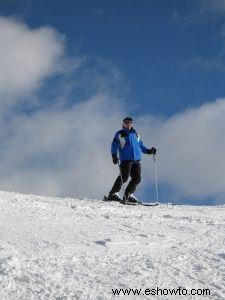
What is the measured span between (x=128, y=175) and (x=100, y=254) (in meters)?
8.17

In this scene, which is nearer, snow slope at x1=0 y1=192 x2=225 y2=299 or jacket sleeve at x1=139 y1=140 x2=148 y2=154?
snow slope at x1=0 y1=192 x2=225 y2=299

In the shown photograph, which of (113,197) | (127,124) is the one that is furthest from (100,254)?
(127,124)

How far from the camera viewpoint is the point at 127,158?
14930 millimetres

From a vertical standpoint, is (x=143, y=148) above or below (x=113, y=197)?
above

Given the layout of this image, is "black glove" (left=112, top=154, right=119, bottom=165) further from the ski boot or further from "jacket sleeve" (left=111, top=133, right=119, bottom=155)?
the ski boot

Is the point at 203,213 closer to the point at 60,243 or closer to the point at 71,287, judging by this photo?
the point at 60,243

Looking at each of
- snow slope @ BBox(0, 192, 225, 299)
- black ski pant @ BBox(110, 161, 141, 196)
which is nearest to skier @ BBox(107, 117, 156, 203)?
black ski pant @ BBox(110, 161, 141, 196)

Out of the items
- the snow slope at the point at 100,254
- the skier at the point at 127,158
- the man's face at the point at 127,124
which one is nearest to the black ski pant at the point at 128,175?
the skier at the point at 127,158

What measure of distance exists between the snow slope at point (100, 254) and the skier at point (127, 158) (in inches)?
186

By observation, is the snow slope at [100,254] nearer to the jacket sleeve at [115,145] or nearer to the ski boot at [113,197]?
the ski boot at [113,197]

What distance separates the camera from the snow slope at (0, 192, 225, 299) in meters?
5.74

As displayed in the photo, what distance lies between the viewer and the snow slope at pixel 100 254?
226 inches

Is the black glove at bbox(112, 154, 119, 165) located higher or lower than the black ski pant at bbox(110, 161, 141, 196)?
higher

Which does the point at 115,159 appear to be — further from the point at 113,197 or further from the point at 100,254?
the point at 100,254
